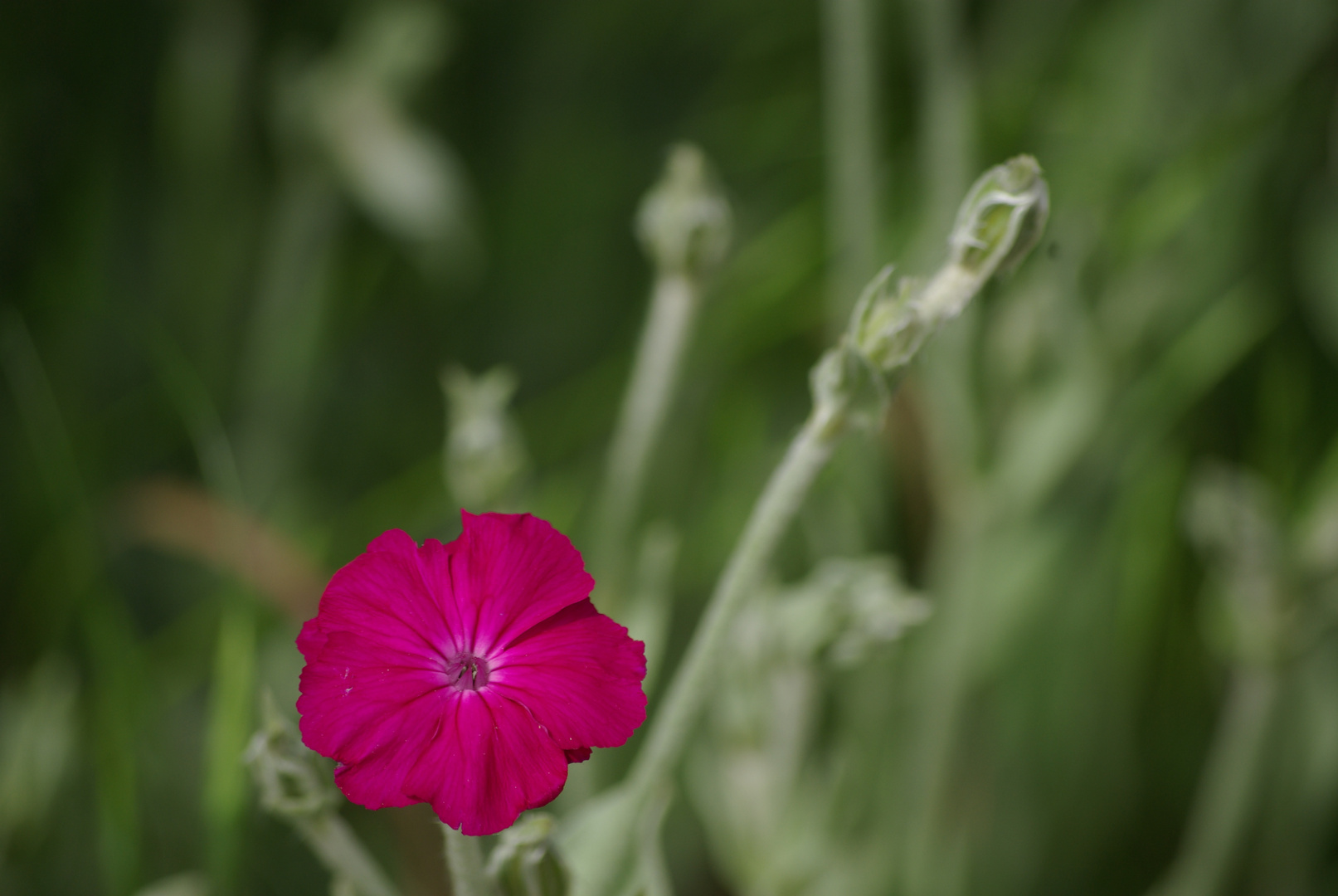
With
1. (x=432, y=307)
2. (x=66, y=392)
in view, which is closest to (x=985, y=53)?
(x=432, y=307)

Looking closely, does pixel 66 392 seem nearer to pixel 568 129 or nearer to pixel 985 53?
pixel 568 129

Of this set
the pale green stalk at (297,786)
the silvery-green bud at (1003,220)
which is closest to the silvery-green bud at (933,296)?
the silvery-green bud at (1003,220)

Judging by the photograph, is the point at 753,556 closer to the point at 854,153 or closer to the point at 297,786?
the point at 297,786

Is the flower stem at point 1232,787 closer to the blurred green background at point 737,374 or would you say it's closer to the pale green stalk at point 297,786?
the blurred green background at point 737,374

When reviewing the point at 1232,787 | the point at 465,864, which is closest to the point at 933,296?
the point at 465,864

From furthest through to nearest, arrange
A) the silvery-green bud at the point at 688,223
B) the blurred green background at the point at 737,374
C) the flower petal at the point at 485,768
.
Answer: the blurred green background at the point at 737,374 < the silvery-green bud at the point at 688,223 < the flower petal at the point at 485,768

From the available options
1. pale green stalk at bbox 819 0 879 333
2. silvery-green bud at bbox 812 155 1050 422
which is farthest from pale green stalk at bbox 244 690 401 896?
pale green stalk at bbox 819 0 879 333

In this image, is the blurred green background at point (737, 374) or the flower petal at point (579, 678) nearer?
the flower petal at point (579, 678)

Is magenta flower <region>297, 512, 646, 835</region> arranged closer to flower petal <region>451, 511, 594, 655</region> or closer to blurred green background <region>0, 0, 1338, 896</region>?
flower petal <region>451, 511, 594, 655</region>
